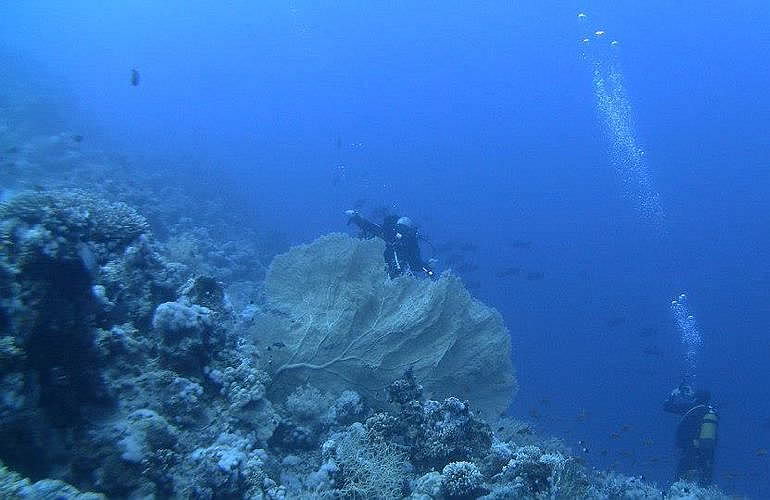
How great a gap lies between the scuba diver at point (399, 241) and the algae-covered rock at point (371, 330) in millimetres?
4599

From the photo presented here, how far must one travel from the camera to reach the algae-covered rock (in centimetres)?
664

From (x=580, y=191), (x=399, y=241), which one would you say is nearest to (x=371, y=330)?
(x=399, y=241)

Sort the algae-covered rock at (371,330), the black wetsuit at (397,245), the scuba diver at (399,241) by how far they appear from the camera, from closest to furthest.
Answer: the algae-covered rock at (371,330)
the scuba diver at (399,241)
the black wetsuit at (397,245)

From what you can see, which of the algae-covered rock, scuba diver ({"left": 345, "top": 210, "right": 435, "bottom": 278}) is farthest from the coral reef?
scuba diver ({"left": 345, "top": 210, "right": 435, "bottom": 278})

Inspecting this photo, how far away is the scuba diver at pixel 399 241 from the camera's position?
12219mm

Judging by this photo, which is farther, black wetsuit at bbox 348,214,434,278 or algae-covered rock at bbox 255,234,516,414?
black wetsuit at bbox 348,214,434,278

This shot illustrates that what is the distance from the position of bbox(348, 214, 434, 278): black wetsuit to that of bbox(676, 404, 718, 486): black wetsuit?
7.96m

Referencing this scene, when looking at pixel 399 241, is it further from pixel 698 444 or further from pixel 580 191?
pixel 580 191

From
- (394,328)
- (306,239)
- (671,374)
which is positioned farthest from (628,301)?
(394,328)

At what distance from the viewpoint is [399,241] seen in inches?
489

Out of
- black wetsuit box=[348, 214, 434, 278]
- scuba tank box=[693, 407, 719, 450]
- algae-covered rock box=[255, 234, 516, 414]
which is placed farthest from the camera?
black wetsuit box=[348, 214, 434, 278]

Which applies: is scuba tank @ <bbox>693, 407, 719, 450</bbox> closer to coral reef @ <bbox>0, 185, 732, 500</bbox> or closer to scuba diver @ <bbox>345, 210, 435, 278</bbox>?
coral reef @ <bbox>0, 185, 732, 500</bbox>

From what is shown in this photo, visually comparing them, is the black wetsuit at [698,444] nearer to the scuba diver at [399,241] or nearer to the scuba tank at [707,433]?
the scuba tank at [707,433]

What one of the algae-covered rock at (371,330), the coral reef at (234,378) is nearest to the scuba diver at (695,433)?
the coral reef at (234,378)
